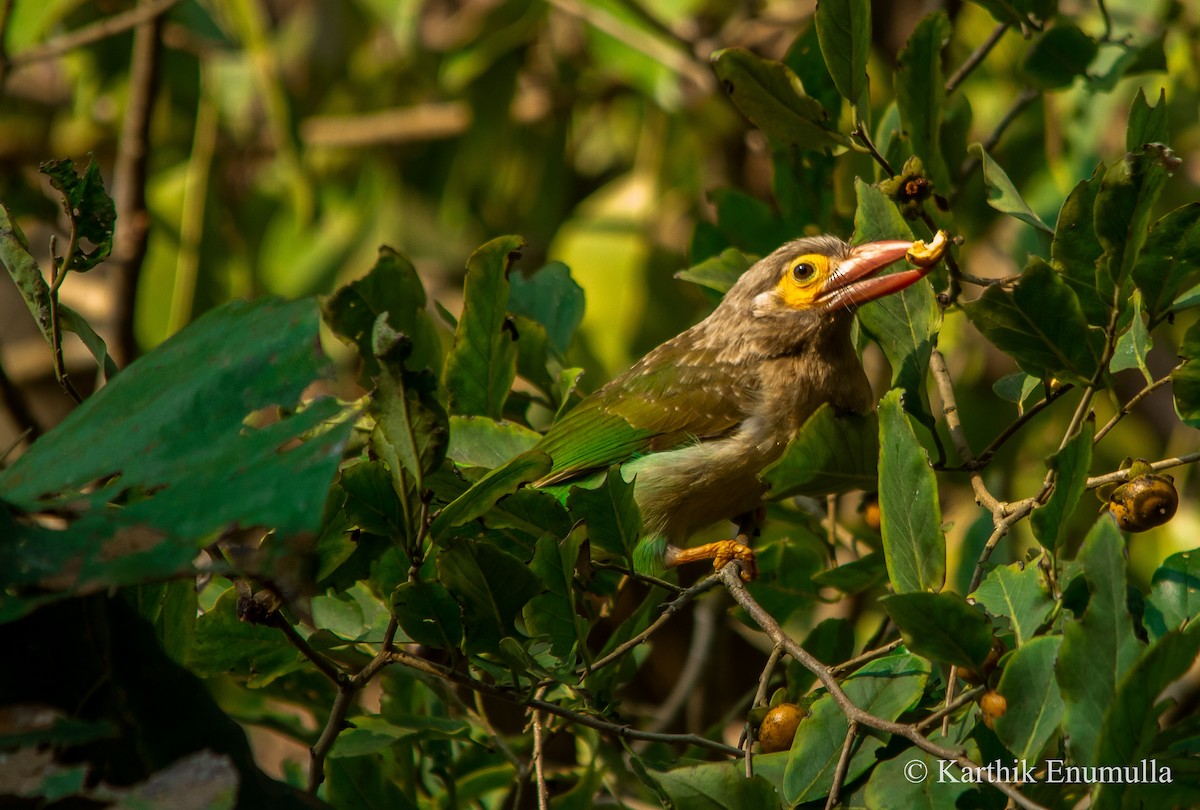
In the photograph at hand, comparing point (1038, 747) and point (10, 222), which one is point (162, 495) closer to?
point (10, 222)

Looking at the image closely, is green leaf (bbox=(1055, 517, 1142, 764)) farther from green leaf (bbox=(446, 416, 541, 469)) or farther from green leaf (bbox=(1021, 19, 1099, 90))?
green leaf (bbox=(1021, 19, 1099, 90))

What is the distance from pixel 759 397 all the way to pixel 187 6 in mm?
2697

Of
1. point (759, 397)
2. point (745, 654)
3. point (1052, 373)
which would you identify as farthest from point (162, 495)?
point (745, 654)

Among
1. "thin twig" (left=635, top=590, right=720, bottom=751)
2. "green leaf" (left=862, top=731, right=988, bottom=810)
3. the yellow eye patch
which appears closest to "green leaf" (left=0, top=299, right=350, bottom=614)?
"green leaf" (left=862, top=731, right=988, bottom=810)

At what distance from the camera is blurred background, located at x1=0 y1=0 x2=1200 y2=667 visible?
3891 mm

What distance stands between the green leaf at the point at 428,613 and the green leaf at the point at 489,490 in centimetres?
8

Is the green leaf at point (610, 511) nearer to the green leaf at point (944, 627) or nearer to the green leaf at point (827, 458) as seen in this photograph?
the green leaf at point (827, 458)

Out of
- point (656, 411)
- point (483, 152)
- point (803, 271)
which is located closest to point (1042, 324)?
point (803, 271)

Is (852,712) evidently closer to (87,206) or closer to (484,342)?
(484,342)

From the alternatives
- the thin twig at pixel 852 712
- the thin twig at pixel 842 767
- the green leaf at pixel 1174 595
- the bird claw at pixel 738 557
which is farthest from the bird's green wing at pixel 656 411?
the green leaf at pixel 1174 595

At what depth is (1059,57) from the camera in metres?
2.48

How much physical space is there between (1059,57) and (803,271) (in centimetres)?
78

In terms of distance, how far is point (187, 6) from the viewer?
4379mm

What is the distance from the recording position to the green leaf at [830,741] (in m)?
1.66
